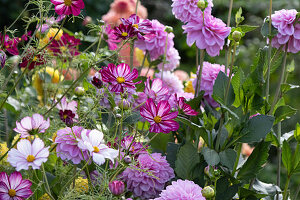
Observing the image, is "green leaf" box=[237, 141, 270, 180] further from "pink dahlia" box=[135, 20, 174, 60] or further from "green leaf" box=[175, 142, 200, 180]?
"pink dahlia" box=[135, 20, 174, 60]

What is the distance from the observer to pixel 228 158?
60 centimetres

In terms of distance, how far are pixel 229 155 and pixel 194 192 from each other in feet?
0.33

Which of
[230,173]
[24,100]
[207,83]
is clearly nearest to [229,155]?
[230,173]

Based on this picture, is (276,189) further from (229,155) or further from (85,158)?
(85,158)

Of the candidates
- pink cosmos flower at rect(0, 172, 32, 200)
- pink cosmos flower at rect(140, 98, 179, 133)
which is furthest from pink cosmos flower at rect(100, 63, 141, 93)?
pink cosmos flower at rect(0, 172, 32, 200)

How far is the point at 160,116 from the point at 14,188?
0.19 metres

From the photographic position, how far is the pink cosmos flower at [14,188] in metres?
0.50

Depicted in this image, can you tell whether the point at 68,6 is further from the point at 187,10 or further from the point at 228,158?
the point at 228,158

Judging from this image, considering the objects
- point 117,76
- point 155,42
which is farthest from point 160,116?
point 155,42

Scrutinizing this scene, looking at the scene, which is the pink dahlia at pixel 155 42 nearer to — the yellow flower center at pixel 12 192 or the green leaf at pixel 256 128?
the green leaf at pixel 256 128

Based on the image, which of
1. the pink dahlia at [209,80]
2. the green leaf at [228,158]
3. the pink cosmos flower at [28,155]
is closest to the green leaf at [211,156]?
the green leaf at [228,158]

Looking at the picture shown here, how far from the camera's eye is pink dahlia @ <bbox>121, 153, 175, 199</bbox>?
616 mm

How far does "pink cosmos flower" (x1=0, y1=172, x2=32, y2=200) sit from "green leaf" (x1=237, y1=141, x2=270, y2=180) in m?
0.29

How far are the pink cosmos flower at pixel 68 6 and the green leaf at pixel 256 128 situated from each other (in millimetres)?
272
